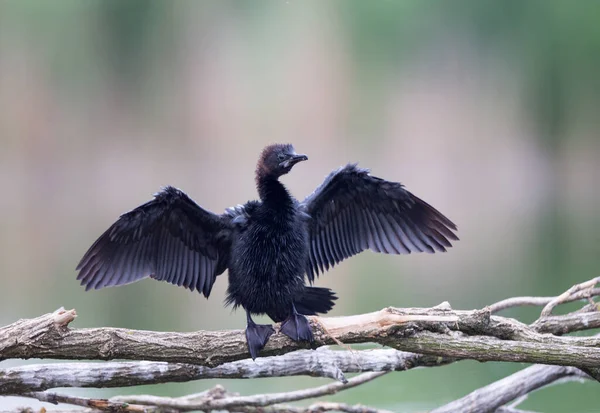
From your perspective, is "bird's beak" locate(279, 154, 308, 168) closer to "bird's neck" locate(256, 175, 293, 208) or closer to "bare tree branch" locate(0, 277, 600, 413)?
"bird's neck" locate(256, 175, 293, 208)

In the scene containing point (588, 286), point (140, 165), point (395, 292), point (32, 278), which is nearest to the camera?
point (588, 286)

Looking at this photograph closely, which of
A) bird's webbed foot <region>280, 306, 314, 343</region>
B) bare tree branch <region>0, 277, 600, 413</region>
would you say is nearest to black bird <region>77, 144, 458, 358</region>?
bird's webbed foot <region>280, 306, 314, 343</region>

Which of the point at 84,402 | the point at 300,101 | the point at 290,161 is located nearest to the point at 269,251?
the point at 290,161

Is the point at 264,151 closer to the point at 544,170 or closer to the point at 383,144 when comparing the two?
the point at 383,144

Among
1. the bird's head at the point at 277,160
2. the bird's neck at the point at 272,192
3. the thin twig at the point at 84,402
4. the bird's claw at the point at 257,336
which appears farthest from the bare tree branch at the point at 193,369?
the bird's head at the point at 277,160

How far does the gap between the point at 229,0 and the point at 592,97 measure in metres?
7.68

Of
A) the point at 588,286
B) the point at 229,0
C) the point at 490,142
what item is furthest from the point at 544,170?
the point at 588,286

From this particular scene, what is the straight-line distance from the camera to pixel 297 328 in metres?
3.56

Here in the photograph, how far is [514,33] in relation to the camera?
17.8 m

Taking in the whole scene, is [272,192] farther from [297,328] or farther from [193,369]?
[193,369]

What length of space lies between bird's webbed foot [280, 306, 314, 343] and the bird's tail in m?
0.37

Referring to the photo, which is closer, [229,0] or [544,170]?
[544,170]

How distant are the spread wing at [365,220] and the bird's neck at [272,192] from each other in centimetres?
13

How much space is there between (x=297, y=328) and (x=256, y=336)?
0.60ft
